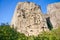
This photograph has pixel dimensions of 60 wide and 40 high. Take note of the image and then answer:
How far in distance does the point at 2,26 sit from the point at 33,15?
18.1ft

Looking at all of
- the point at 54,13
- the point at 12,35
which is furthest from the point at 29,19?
the point at 12,35

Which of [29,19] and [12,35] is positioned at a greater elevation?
[29,19]

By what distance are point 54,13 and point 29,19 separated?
329cm

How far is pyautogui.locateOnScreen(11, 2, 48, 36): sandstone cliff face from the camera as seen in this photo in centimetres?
2473

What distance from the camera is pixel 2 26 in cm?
2048

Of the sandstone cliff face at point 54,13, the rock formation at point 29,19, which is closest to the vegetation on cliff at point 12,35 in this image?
the rock formation at point 29,19

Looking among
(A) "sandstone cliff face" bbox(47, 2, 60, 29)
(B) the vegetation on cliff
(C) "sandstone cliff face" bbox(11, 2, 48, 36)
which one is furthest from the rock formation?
(B) the vegetation on cliff

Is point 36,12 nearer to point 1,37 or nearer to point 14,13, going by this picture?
point 14,13

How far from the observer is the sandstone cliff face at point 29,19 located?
24734mm

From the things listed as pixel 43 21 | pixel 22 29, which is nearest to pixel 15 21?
pixel 22 29

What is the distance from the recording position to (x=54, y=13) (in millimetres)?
27344

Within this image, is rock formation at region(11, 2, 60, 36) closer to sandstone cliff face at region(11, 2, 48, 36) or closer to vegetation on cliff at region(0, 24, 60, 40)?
sandstone cliff face at region(11, 2, 48, 36)

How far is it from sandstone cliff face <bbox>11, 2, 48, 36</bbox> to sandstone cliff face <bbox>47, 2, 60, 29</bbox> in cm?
159

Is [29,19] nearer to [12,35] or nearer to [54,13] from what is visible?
[54,13]
